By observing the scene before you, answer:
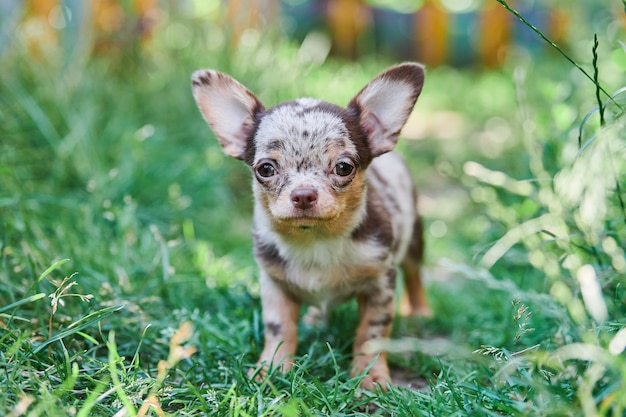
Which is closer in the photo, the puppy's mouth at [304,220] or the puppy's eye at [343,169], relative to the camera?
the puppy's mouth at [304,220]

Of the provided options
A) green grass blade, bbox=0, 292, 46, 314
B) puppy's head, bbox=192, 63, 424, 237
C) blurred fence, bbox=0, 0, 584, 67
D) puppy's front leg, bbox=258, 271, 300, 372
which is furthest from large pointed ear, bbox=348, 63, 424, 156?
blurred fence, bbox=0, 0, 584, 67

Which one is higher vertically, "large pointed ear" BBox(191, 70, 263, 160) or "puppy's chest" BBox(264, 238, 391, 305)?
"large pointed ear" BBox(191, 70, 263, 160)

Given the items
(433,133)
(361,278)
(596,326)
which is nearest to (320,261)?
(361,278)

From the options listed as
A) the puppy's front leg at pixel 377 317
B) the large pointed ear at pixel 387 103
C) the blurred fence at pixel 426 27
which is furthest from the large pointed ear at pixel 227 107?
the blurred fence at pixel 426 27

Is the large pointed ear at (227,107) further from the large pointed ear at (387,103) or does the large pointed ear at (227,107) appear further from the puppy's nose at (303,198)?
the puppy's nose at (303,198)

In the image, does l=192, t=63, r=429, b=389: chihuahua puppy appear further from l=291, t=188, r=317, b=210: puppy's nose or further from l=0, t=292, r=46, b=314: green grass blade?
l=0, t=292, r=46, b=314: green grass blade

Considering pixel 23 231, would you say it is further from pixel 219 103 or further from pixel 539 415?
pixel 539 415
